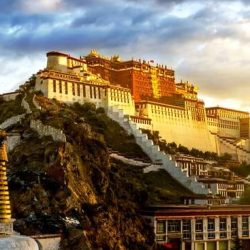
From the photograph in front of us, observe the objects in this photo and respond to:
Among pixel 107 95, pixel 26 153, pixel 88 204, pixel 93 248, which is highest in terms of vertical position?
pixel 107 95

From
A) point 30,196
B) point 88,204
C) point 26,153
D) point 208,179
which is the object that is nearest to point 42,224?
point 30,196

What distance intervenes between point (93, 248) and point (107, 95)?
144ft

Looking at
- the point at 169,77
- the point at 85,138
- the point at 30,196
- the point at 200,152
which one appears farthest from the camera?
the point at 169,77

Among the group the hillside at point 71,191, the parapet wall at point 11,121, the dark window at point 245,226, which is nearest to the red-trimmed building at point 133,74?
the parapet wall at point 11,121

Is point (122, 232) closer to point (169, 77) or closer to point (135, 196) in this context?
point (135, 196)

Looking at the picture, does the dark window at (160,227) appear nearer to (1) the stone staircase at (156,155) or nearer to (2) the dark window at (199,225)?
(2) the dark window at (199,225)

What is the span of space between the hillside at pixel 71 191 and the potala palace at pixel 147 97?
2169 cm

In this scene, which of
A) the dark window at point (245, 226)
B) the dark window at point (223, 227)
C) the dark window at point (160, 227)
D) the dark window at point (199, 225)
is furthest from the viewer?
the dark window at point (245, 226)

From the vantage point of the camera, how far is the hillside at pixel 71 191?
3294 centimetres

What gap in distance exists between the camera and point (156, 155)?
69.4 meters

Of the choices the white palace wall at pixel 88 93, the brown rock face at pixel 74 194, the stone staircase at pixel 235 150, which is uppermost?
the white palace wall at pixel 88 93

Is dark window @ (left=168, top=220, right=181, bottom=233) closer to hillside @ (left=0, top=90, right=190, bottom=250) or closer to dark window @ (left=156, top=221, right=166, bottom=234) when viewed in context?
dark window @ (left=156, top=221, right=166, bottom=234)

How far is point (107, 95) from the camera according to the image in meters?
76.4

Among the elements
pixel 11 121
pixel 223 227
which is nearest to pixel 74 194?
pixel 223 227
